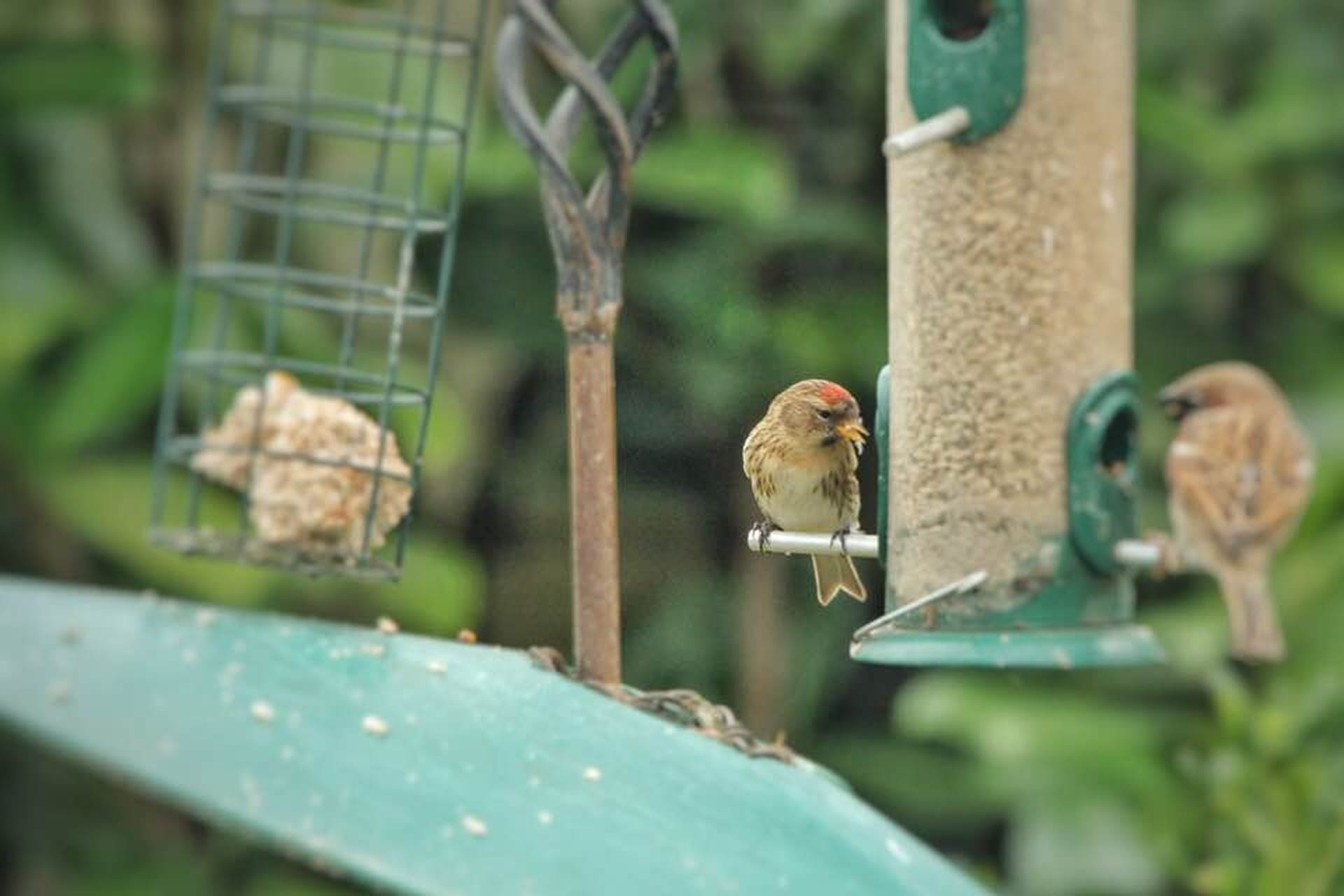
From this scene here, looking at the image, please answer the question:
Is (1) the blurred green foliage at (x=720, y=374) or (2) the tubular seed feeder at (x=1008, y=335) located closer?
(2) the tubular seed feeder at (x=1008, y=335)

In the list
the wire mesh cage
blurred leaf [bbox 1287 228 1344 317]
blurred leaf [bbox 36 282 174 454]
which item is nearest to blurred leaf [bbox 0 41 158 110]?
blurred leaf [bbox 36 282 174 454]

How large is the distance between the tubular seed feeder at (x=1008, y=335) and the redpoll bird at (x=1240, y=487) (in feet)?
0.34

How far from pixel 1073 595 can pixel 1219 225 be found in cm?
326

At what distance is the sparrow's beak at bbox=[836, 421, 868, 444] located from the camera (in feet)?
10.0

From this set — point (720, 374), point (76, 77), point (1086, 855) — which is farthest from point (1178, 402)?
point (76, 77)

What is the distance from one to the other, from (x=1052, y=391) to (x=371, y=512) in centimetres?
105

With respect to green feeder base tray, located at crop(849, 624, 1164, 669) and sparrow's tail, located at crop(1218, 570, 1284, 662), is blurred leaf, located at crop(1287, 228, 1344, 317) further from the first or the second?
green feeder base tray, located at crop(849, 624, 1164, 669)

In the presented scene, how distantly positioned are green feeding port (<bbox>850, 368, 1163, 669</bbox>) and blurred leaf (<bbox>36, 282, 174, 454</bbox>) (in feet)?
10.1

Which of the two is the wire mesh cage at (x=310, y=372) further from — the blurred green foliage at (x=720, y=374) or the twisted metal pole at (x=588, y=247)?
the blurred green foliage at (x=720, y=374)

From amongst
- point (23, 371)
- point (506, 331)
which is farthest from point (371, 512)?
point (506, 331)

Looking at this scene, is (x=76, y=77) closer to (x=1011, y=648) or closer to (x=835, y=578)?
(x=835, y=578)

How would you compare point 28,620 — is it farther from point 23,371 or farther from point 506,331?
point 506,331

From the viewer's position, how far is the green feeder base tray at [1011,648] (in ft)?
9.77

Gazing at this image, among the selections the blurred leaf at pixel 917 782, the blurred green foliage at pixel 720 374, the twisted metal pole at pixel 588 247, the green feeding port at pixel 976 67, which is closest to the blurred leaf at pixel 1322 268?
the blurred green foliage at pixel 720 374
